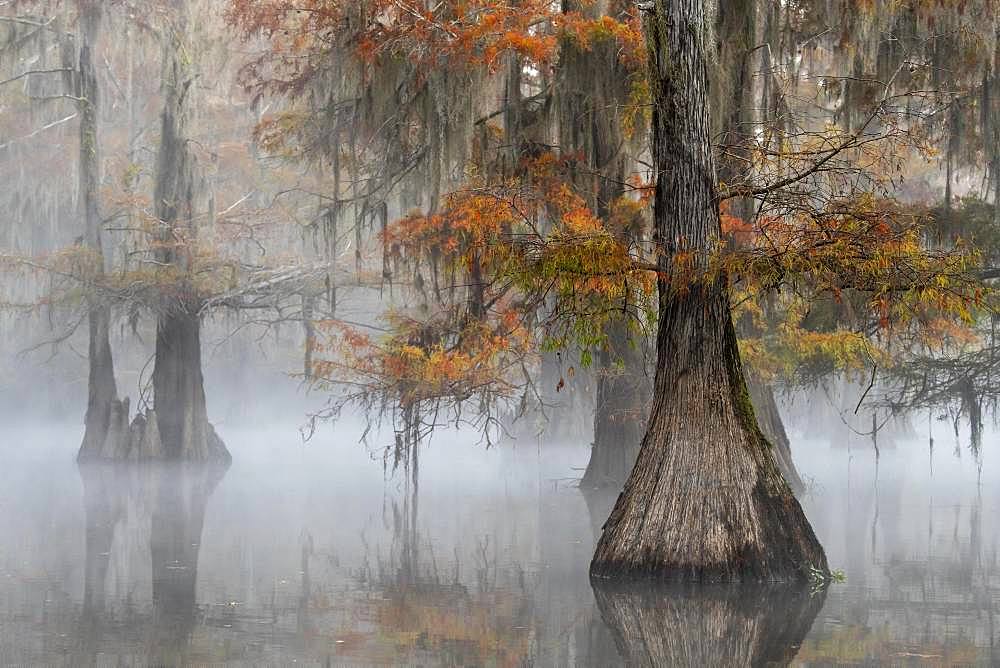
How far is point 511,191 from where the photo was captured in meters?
15.0

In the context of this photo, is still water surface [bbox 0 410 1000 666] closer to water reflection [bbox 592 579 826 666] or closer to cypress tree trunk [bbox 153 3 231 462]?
water reflection [bbox 592 579 826 666]

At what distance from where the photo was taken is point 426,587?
11.2 m

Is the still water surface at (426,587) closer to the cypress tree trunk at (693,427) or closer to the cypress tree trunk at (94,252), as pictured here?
the cypress tree trunk at (693,427)

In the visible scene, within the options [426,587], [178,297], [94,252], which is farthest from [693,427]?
[94,252]

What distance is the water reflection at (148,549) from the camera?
8586 millimetres

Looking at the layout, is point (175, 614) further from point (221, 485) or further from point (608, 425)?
point (221, 485)

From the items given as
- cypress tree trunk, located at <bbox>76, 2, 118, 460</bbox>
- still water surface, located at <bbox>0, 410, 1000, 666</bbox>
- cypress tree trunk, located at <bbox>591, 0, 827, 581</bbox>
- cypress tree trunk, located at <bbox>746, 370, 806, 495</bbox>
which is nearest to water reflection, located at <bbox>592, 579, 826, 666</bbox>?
still water surface, located at <bbox>0, 410, 1000, 666</bbox>

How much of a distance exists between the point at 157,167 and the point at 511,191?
1213cm

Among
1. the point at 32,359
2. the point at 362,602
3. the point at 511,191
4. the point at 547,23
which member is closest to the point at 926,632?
the point at 362,602

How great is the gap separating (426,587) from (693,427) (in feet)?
7.71

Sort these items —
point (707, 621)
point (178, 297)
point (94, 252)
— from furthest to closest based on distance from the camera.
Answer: point (178, 297)
point (94, 252)
point (707, 621)

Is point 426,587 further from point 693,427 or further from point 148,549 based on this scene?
point 148,549

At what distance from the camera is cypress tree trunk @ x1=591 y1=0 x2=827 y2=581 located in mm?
10828

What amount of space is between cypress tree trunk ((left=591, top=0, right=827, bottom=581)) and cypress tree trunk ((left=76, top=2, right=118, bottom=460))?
15.8 metres
